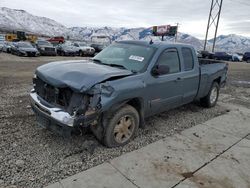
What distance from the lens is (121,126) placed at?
3.94 metres

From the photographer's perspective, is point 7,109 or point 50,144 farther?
point 7,109

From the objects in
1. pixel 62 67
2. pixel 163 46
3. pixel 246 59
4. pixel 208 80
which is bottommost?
pixel 246 59

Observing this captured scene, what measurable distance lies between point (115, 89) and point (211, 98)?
4.22 metres

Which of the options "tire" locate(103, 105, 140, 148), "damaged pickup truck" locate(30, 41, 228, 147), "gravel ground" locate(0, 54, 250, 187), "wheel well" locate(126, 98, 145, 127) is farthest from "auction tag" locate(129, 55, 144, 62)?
"gravel ground" locate(0, 54, 250, 187)

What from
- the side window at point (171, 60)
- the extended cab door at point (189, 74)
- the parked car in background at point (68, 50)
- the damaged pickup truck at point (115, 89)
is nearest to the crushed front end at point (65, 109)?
the damaged pickup truck at point (115, 89)

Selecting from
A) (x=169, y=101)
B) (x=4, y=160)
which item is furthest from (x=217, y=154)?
(x=4, y=160)

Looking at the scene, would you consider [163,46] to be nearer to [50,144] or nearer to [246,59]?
[50,144]

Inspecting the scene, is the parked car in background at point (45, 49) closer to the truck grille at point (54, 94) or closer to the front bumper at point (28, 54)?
the front bumper at point (28, 54)

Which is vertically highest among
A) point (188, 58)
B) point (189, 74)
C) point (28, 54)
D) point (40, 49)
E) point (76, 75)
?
point (188, 58)

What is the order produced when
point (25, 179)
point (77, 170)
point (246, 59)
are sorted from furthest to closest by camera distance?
point (246, 59), point (77, 170), point (25, 179)

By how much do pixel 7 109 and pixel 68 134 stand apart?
2846mm

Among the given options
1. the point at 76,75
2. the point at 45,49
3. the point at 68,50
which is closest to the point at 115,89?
the point at 76,75

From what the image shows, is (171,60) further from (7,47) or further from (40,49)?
(7,47)

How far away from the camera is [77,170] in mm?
3252
